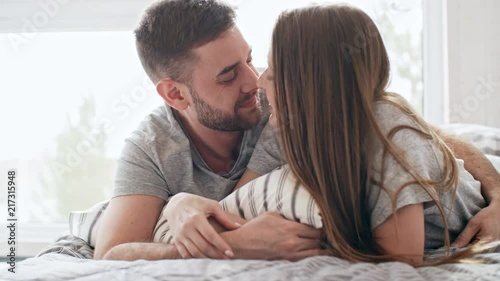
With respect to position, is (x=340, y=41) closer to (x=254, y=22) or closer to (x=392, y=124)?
(x=392, y=124)

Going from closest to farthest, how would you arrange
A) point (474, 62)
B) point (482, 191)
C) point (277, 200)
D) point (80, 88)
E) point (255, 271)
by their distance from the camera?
point (255, 271), point (277, 200), point (482, 191), point (474, 62), point (80, 88)

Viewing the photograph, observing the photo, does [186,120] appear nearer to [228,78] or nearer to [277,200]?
[228,78]

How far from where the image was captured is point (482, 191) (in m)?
1.52

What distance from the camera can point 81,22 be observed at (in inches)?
105

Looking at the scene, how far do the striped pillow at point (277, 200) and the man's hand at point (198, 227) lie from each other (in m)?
0.04

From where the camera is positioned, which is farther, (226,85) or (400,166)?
(226,85)

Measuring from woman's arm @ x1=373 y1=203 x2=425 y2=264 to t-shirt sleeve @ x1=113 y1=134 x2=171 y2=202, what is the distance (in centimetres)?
65

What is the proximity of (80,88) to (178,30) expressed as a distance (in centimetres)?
111

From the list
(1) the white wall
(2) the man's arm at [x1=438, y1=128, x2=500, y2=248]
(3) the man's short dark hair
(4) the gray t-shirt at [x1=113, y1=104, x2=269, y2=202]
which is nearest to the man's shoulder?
(4) the gray t-shirt at [x1=113, y1=104, x2=269, y2=202]

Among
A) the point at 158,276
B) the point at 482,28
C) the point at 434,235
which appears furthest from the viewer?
the point at 482,28

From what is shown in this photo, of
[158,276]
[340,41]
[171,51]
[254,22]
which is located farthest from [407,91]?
[158,276]

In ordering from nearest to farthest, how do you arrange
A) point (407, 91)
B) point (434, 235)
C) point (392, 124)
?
point (392, 124)
point (434, 235)
point (407, 91)

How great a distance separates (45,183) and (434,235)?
6.17 ft

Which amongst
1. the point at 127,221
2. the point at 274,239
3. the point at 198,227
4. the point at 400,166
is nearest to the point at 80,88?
the point at 127,221
